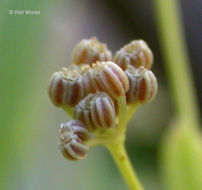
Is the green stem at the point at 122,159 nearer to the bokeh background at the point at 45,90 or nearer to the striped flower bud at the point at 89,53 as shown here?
the striped flower bud at the point at 89,53

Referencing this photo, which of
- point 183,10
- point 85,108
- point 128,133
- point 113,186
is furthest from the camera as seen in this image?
point 183,10

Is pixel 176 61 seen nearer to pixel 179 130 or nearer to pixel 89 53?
pixel 179 130

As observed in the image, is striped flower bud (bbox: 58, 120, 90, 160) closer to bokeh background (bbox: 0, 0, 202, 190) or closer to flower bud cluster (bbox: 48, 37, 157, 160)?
flower bud cluster (bbox: 48, 37, 157, 160)

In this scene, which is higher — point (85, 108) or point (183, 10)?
point (183, 10)

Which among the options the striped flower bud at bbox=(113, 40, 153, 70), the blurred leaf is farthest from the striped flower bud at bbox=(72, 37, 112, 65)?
the blurred leaf

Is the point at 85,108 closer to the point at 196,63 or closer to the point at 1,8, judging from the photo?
the point at 1,8

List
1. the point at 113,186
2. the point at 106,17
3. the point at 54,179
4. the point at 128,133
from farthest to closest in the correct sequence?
the point at 106,17
the point at 128,133
the point at 113,186
the point at 54,179

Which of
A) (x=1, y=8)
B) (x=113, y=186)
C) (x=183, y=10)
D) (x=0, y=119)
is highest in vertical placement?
(x=183, y=10)

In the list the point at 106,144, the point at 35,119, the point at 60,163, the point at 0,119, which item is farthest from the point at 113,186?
the point at 106,144

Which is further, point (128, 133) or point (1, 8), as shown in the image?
point (128, 133)

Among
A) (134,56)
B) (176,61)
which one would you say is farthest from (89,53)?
(176,61)
